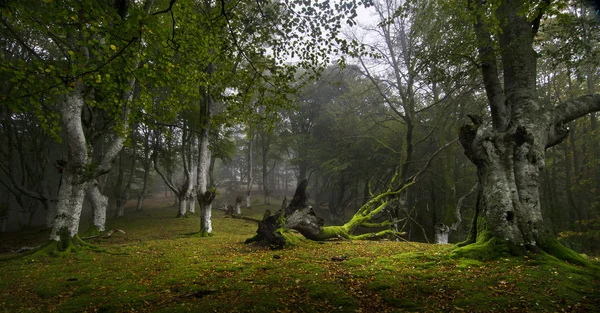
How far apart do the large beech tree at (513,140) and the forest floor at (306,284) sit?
1.94 feet

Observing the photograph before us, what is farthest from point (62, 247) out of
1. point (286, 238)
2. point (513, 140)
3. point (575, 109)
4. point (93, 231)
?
point (575, 109)

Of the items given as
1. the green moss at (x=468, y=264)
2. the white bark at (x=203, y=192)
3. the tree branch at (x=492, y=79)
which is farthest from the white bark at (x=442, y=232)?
the white bark at (x=203, y=192)

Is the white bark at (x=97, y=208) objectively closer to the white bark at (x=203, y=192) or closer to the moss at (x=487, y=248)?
the white bark at (x=203, y=192)

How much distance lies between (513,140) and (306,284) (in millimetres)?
5348

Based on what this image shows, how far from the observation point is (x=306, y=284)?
186 inches

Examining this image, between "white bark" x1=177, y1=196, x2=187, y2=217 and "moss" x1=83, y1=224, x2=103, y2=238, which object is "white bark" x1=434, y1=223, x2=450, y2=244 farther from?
"white bark" x1=177, y1=196, x2=187, y2=217

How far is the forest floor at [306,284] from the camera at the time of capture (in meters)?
3.79

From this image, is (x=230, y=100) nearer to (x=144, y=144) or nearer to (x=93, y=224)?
(x=93, y=224)

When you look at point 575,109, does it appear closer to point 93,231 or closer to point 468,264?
point 468,264

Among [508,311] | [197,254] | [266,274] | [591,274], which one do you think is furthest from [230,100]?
[591,274]

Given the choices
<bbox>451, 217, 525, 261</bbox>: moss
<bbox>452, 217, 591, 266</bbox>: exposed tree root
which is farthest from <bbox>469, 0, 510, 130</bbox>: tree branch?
<bbox>452, 217, 591, 266</bbox>: exposed tree root

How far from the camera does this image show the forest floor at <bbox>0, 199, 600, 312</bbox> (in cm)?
379

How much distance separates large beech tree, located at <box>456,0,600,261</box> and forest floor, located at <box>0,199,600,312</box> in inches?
23.3

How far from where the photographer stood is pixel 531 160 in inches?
223
